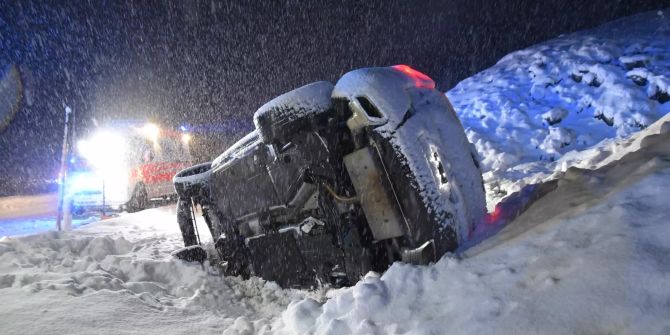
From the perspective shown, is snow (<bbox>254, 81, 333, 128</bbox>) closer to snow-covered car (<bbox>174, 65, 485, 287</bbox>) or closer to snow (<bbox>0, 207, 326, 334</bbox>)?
snow-covered car (<bbox>174, 65, 485, 287</bbox>)

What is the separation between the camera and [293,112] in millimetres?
2613

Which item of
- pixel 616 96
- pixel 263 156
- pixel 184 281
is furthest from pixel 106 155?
pixel 616 96

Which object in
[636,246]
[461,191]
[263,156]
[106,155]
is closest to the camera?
Result: [636,246]

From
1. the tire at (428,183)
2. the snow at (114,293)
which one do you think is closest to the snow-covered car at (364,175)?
the tire at (428,183)

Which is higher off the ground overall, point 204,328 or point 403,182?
point 403,182

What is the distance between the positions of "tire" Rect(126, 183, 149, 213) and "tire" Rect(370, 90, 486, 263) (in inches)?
412

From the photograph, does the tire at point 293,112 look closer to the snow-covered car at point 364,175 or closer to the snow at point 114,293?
the snow-covered car at point 364,175

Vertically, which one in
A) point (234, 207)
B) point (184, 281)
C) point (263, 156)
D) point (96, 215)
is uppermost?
point (96, 215)

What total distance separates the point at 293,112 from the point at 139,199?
1012 cm

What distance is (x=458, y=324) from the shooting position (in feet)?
5.69

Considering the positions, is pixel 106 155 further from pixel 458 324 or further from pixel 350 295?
pixel 458 324

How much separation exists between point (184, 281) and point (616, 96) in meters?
9.82

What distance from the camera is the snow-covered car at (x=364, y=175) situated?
238cm

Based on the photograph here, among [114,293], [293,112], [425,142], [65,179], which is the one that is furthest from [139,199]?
[425,142]
